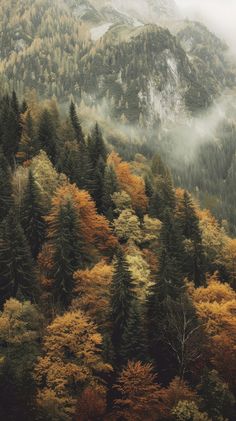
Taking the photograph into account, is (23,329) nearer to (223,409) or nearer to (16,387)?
(16,387)

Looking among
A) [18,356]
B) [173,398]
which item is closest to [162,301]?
[173,398]

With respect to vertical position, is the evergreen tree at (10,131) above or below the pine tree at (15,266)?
below

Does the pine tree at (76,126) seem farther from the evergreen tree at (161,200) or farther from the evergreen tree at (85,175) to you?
the evergreen tree at (161,200)

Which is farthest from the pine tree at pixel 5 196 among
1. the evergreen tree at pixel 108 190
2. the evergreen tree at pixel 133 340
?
the evergreen tree at pixel 133 340

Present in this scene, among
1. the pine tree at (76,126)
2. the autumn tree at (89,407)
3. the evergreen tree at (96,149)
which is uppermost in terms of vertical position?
the autumn tree at (89,407)

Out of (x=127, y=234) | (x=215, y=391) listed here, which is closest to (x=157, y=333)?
(x=215, y=391)

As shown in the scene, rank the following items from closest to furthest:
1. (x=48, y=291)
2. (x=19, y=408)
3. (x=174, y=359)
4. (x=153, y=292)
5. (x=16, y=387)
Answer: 1. (x=19, y=408)
2. (x=16, y=387)
3. (x=174, y=359)
4. (x=153, y=292)
5. (x=48, y=291)

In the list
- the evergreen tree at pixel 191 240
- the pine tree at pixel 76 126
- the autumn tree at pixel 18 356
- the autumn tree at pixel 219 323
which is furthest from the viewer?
the pine tree at pixel 76 126

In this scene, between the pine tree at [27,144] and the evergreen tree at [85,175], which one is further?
the pine tree at [27,144]

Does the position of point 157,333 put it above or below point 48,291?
above
